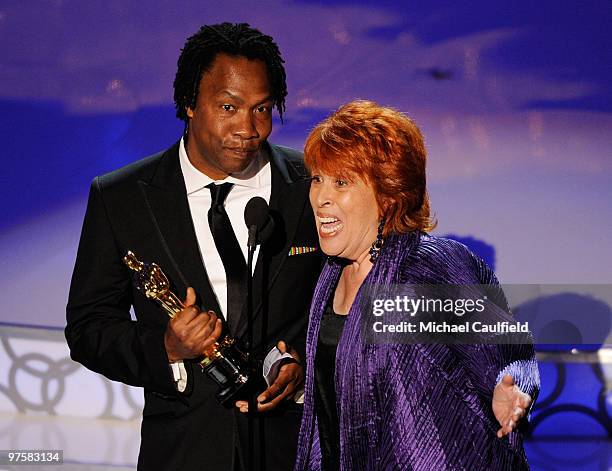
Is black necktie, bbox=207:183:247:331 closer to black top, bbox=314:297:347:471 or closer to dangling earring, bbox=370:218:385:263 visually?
black top, bbox=314:297:347:471

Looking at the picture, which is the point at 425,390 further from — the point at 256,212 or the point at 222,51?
the point at 222,51

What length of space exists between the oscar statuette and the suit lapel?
0.23 ft

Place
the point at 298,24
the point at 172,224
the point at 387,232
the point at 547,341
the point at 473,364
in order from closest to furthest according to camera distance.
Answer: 1. the point at 473,364
2. the point at 387,232
3. the point at 172,224
4. the point at 298,24
5. the point at 547,341

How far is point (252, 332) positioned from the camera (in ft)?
7.12

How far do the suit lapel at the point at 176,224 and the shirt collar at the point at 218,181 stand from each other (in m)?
0.02

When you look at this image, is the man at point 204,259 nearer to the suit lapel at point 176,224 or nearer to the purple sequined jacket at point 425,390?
the suit lapel at point 176,224

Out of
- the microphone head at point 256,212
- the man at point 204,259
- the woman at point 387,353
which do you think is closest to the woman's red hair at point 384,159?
the woman at point 387,353

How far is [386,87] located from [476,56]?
0.38m

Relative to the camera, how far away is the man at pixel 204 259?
7.37ft

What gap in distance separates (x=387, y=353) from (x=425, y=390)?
11cm

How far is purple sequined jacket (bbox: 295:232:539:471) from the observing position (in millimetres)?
1896

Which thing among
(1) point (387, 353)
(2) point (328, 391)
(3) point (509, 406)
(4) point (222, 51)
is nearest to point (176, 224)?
(4) point (222, 51)

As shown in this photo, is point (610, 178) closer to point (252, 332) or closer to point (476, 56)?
point (476, 56)

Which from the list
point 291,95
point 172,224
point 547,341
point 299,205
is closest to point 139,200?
point 172,224
